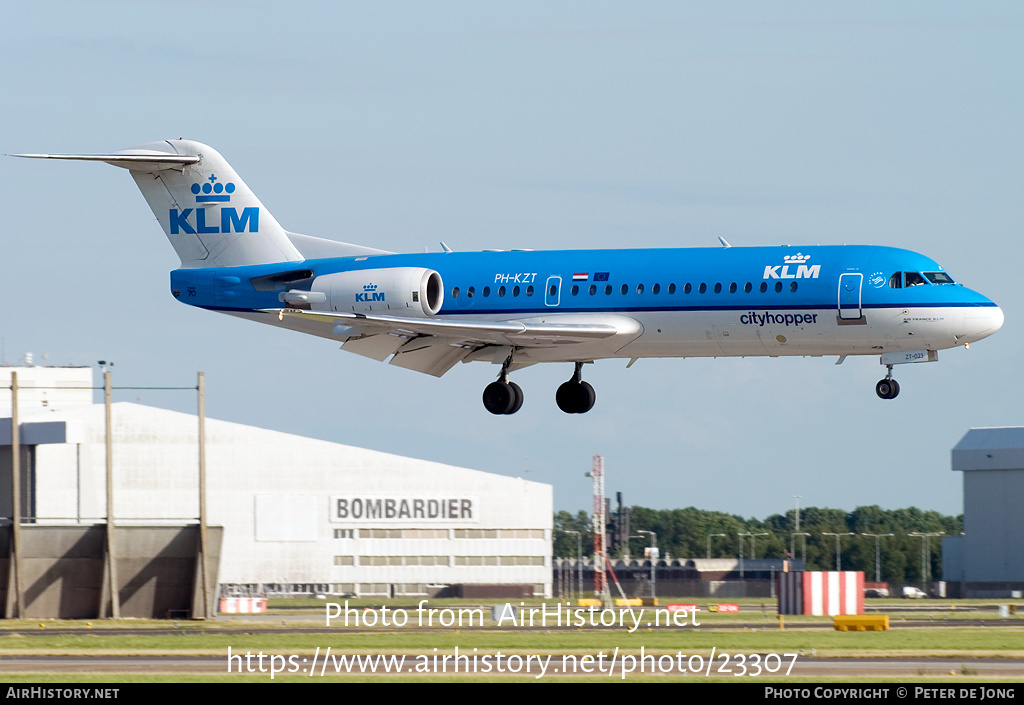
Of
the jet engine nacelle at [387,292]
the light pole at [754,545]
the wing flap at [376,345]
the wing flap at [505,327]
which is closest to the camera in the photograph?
the wing flap at [505,327]

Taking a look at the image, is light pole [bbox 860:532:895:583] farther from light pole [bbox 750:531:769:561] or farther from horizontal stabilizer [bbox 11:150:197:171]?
horizontal stabilizer [bbox 11:150:197:171]

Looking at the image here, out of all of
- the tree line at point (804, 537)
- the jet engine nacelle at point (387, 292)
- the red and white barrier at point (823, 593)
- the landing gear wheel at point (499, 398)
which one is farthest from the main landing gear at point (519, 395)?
the tree line at point (804, 537)

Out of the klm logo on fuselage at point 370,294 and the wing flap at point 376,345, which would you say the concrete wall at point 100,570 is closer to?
the wing flap at point 376,345

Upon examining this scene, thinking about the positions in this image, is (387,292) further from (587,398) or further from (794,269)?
(794,269)

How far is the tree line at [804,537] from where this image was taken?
128 meters

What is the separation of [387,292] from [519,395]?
13.4ft

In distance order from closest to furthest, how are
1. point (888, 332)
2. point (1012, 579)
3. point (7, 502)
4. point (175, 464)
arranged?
point (888, 332), point (7, 502), point (175, 464), point (1012, 579)

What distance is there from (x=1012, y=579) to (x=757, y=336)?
60.1m

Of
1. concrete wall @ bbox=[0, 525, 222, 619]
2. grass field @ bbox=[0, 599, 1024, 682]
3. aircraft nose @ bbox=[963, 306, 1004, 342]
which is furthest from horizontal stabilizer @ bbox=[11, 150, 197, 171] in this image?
aircraft nose @ bbox=[963, 306, 1004, 342]

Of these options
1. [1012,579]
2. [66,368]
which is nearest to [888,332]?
[1012,579]

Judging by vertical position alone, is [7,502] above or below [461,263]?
below

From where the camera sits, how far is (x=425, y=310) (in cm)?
3725

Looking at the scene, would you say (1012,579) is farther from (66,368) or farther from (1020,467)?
(66,368)

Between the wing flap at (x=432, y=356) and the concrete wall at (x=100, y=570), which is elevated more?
the wing flap at (x=432, y=356)
